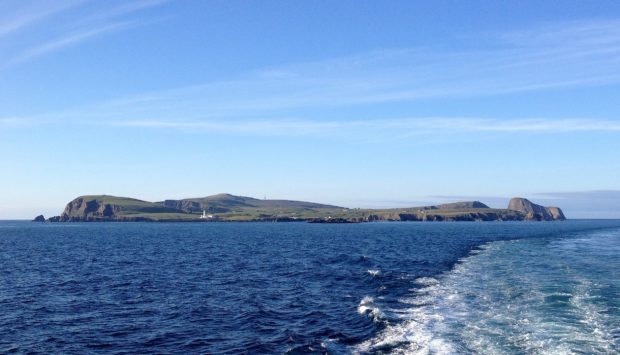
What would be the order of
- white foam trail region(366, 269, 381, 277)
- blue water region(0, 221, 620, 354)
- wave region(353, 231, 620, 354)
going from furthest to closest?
1. white foam trail region(366, 269, 381, 277)
2. blue water region(0, 221, 620, 354)
3. wave region(353, 231, 620, 354)

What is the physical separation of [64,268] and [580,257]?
78709mm

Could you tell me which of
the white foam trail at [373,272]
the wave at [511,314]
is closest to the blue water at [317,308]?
the wave at [511,314]

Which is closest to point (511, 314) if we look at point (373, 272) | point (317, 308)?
point (317, 308)

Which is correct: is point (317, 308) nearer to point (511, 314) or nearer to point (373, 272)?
point (511, 314)

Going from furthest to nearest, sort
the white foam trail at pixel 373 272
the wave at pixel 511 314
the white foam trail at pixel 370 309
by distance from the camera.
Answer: the white foam trail at pixel 373 272
the white foam trail at pixel 370 309
the wave at pixel 511 314

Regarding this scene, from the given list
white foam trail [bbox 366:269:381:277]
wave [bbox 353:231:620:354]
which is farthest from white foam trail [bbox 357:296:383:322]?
white foam trail [bbox 366:269:381:277]

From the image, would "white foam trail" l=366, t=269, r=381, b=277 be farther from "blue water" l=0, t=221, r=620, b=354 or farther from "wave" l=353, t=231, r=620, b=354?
"wave" l=353, t=231, r=620, b=354

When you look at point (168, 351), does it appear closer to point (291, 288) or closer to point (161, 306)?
point (161, 306)

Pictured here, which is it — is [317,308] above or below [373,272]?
below

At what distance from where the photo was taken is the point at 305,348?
3422 cm

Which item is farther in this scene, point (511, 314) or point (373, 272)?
point (373, 272)

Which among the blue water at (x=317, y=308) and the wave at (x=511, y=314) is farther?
the blue water at (x=317, y=308)

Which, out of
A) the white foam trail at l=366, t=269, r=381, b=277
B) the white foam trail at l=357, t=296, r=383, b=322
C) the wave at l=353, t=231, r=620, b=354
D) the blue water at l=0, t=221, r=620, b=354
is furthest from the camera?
the white foam trail at l=366, t=269, r=381, b=277

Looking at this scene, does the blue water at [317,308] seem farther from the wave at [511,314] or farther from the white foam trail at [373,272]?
the white foam trail at [373,272]
